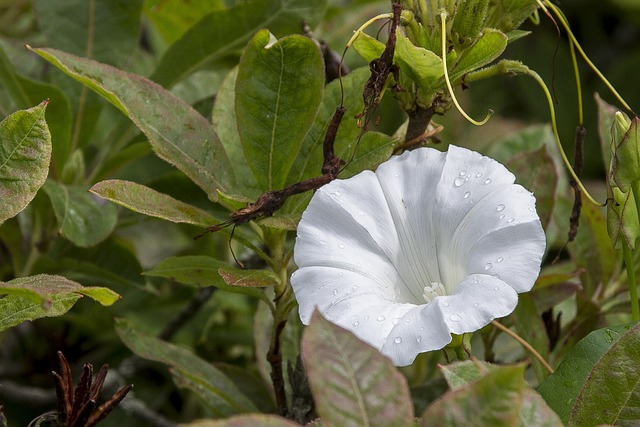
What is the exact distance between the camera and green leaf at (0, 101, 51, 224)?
2.89ft

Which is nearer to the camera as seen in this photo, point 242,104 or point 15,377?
point 242,104

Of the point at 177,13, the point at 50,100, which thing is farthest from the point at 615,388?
the point at 177,13

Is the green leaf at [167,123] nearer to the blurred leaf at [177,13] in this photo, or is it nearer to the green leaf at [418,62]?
the green leaf at [418,62]

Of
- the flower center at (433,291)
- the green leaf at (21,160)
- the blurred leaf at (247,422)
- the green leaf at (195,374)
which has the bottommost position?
the green leaf at (195,374)

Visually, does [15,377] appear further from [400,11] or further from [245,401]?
[400,11]

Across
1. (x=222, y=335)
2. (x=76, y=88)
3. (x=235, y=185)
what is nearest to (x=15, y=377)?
(x=222, y=335)

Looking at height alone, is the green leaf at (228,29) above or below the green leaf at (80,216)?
above

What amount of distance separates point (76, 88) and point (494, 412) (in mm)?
1021

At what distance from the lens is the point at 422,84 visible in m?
0.97

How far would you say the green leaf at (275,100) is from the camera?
3.26 ft

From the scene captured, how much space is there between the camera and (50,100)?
128cm

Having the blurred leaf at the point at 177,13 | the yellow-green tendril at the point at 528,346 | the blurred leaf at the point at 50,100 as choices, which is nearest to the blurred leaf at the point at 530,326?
the yellow-green tendril at the point at 528,346

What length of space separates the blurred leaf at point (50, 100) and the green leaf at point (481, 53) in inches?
24.0

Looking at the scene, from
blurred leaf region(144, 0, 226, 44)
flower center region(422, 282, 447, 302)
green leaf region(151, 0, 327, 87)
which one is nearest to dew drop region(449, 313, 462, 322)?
flower center region(422, 282, 447, 302)
